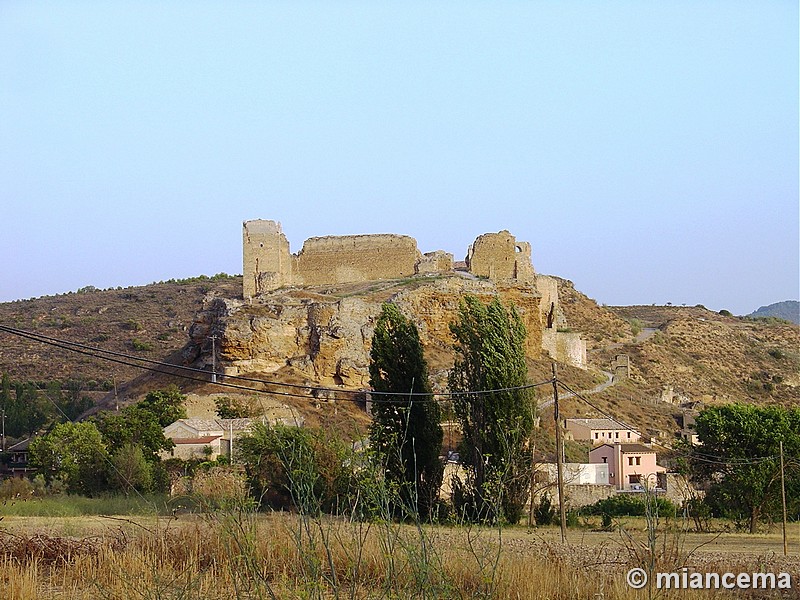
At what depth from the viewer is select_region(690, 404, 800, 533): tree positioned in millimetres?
21125

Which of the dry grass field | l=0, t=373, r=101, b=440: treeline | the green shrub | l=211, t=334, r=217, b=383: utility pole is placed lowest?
the dry grass field

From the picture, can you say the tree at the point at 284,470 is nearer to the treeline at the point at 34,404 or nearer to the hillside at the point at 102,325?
the treeline at the point at 34,404

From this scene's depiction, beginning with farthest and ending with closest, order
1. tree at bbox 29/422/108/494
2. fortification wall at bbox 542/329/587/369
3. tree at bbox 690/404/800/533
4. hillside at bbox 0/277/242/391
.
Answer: hillside at bbox 0/277/242/391, fortification wall at bbox 542/329/587/369, tree at bbox 29/422/108/494, tree at bbox 690/404/800/533

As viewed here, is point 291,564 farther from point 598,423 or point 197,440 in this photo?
point 598,423

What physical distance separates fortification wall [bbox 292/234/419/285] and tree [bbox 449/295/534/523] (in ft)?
68.8

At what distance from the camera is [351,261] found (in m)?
43.8

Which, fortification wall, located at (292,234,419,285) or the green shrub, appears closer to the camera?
fortification wall, located at (292,234,419,285)

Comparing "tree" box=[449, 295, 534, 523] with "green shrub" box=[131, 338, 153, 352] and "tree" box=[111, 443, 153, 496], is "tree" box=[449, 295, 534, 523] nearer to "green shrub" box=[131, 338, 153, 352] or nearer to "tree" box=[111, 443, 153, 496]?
"tree" box=[111, 443, 153, 496]

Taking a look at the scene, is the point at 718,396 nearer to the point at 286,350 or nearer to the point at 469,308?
the point at 286,350

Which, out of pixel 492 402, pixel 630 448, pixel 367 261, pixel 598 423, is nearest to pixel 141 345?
pixel 367 261

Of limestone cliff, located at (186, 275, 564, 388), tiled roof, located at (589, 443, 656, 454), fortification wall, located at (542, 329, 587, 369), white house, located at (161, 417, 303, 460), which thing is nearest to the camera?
white house, located at (161, 417, 303, 460)

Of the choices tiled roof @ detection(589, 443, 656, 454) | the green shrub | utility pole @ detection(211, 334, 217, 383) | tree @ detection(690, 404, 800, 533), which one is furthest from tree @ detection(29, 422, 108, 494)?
the green shrub

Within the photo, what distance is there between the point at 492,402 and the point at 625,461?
12146 mm

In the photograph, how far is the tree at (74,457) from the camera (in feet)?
76.0
